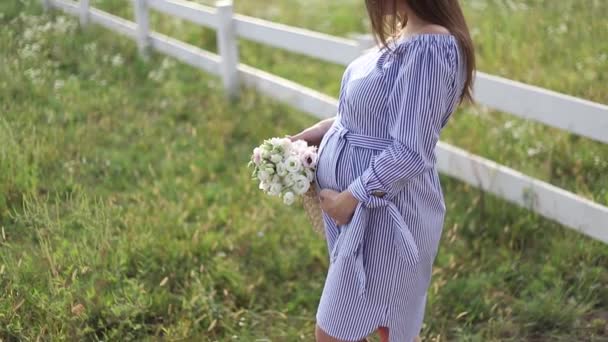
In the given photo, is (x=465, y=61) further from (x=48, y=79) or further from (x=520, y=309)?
(x=48, y=79)

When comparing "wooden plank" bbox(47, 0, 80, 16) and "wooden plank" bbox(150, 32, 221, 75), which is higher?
"wooden plank" bbox(47, 0, 80, 16)

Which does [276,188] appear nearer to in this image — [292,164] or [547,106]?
[292,164]

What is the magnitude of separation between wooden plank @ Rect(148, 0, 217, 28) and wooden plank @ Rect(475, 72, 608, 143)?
3.08m

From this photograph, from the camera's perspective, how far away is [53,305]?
3203 millimetres

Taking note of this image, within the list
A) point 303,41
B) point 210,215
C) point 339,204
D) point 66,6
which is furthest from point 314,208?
point 66,6

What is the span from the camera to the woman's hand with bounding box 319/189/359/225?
94.0 inches

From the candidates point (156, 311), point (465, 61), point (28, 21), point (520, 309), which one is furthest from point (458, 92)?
point (28, 21)

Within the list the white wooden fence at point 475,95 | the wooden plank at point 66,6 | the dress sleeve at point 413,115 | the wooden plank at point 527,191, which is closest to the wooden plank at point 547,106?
the white wooden fence at point 475,95

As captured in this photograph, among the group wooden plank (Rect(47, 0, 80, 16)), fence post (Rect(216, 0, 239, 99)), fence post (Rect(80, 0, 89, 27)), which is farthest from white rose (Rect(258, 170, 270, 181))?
fence post (Rect(80, 0, 89, 27))

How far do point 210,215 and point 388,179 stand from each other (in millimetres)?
2277

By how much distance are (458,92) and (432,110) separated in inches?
6.7

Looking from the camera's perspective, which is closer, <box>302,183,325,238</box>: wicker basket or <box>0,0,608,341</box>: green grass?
<box>302,183,325,238</box>: wicker basket

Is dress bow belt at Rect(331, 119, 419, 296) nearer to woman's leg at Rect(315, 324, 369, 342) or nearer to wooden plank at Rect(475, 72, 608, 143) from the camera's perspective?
woman's leg at Rect(315, 324, 369, 342)

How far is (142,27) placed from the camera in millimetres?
7746
